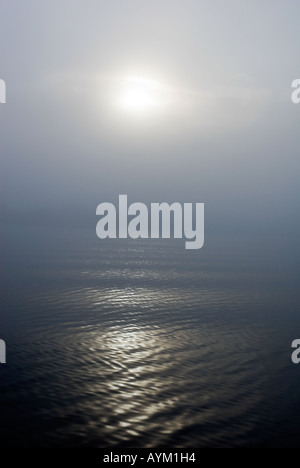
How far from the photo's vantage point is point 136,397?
111ft

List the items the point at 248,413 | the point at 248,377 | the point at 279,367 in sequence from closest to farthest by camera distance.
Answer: the point at 248,413 → the point at 248,377 → the point at 279,367

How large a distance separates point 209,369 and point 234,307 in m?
34.5

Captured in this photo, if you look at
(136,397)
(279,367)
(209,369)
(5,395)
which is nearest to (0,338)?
(5,395)

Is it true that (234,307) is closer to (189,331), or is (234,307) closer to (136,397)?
(189,331)

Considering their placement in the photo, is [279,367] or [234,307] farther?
[234,307]

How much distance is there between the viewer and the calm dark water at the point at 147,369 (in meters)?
28.4

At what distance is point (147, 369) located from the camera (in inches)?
1607

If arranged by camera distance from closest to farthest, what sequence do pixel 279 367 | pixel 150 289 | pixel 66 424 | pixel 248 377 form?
pixel 66 424
pixel 248 377
pixel 279 367
pixel 150 289

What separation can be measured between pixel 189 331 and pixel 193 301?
867 inches

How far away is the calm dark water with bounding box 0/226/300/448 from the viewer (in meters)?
28.4

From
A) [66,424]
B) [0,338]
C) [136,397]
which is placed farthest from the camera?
[0,338]

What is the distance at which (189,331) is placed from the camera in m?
55.9

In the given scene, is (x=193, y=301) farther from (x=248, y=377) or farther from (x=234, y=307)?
(x=248, y=377)
